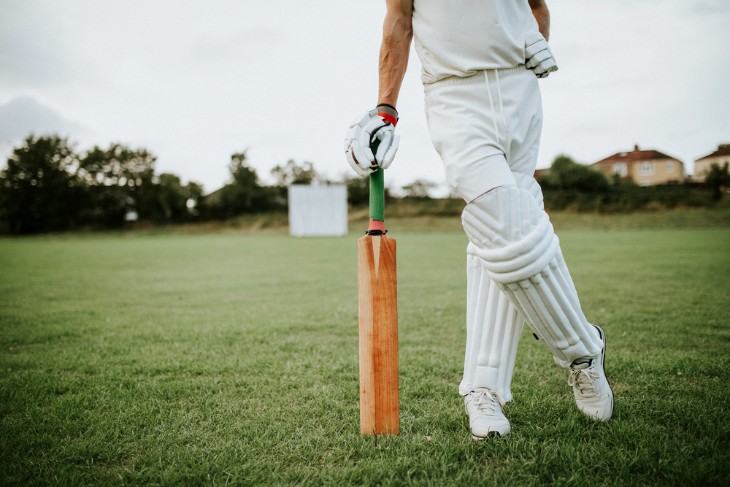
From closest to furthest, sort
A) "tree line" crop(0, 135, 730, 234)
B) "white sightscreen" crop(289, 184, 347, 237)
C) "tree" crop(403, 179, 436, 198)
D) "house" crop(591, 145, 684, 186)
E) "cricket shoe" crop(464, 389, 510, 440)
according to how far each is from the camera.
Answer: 1. "cricket shoe" crop(464, 389, 510, 440)
2. "white sightscreen" crop(289, 184, 347, 237)
3. "tree line" crop(0, 135, 730, 234)
4. "tree" crop(403, 179, 436, 198)
5. "house" crop(591, 145, 684, 186)

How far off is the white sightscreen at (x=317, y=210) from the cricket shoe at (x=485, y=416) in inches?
1334

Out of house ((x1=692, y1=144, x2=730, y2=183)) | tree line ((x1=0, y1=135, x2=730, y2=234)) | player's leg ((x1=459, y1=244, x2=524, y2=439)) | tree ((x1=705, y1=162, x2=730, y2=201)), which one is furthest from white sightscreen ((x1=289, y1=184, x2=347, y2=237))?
player's leg ((x1=459, y1=244, x2=524, y2=439))

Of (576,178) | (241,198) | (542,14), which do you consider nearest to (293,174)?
(241,198)

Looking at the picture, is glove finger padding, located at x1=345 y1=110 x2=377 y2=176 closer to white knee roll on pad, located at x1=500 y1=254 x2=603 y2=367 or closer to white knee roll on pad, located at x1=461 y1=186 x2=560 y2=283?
white knee roll on pad, located at x1=461 y1=186 x2=560 y2=283

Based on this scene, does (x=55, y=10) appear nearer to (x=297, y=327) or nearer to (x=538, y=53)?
(x=297, y=327)

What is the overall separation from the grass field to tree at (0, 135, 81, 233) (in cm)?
5415

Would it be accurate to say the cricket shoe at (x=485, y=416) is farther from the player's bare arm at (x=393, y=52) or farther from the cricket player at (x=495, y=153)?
the player's bare arm at (x=393, y=52)

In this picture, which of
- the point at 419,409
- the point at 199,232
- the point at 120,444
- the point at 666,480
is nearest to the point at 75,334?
the point at 120,444

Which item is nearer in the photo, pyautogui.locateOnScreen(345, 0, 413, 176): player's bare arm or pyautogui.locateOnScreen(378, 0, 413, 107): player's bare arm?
pyautogui.locateOnScreen(345, 0, 413, 176): player's bare arm

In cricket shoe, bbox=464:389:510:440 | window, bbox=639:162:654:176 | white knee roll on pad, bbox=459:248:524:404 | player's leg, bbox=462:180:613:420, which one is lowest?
cricket shoe, bbox=464:389:510:440

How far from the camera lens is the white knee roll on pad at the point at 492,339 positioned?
1.93 meters

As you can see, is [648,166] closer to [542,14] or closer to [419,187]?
[419,187]

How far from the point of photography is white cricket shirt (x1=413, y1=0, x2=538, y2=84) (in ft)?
5.72

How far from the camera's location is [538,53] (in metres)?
1.81
